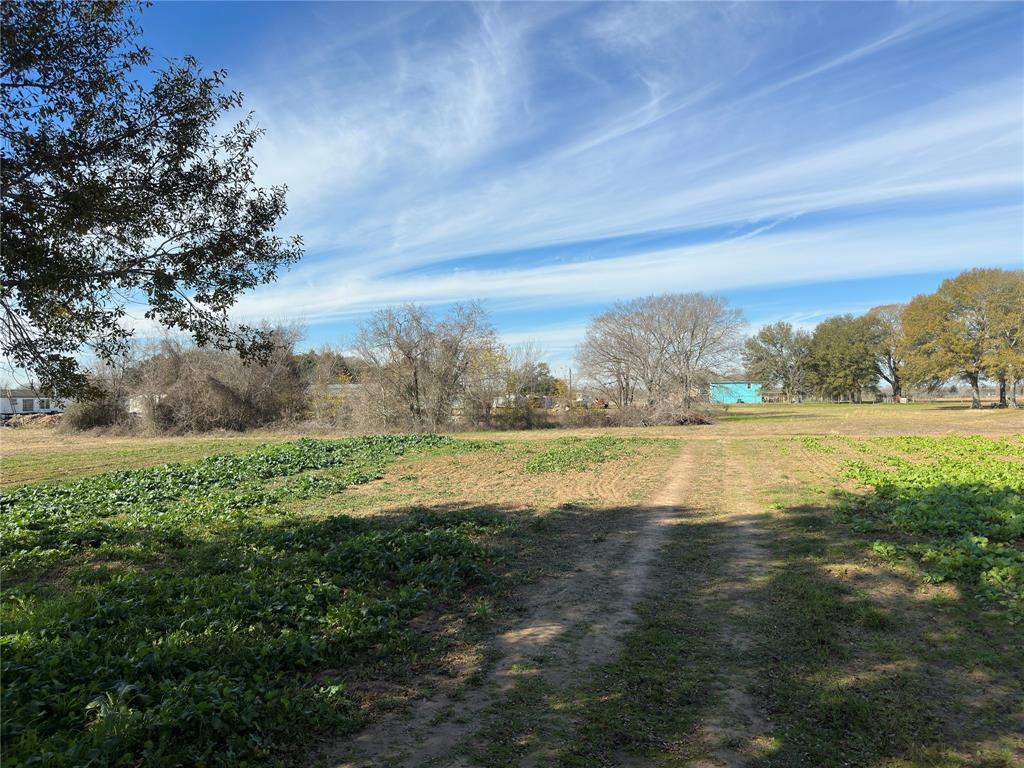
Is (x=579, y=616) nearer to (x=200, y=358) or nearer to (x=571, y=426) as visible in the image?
(x=571, y=426)

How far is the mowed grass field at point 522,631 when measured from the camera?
136 inches

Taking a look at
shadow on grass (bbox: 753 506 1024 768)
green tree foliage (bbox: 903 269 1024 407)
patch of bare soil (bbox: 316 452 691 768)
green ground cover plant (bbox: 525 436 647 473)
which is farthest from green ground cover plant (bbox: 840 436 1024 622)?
green tree foliage (bbox: 903 269 1024 407)

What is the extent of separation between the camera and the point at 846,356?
2908 inches

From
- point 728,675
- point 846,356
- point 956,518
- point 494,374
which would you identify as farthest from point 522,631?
point 846,356

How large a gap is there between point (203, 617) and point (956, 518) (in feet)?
30.6

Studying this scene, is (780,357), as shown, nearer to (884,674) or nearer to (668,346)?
(668,346)

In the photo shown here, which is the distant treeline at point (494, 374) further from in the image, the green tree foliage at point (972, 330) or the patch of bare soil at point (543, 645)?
the patch of bare soil at point (543, 645)

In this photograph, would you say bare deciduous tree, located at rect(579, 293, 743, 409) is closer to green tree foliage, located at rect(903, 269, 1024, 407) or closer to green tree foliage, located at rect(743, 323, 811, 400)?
green tree foliage, located at rect(903, 269, 1024, 407)

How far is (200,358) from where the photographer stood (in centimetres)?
3891

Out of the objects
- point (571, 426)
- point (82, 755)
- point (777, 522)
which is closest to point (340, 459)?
point (777, 522)

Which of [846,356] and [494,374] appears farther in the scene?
[846,356]

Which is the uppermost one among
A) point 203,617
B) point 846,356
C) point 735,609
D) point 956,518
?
point 846,356

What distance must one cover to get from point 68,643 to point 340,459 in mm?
14083

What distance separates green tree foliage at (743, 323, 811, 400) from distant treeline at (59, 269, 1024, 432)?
3432cm
